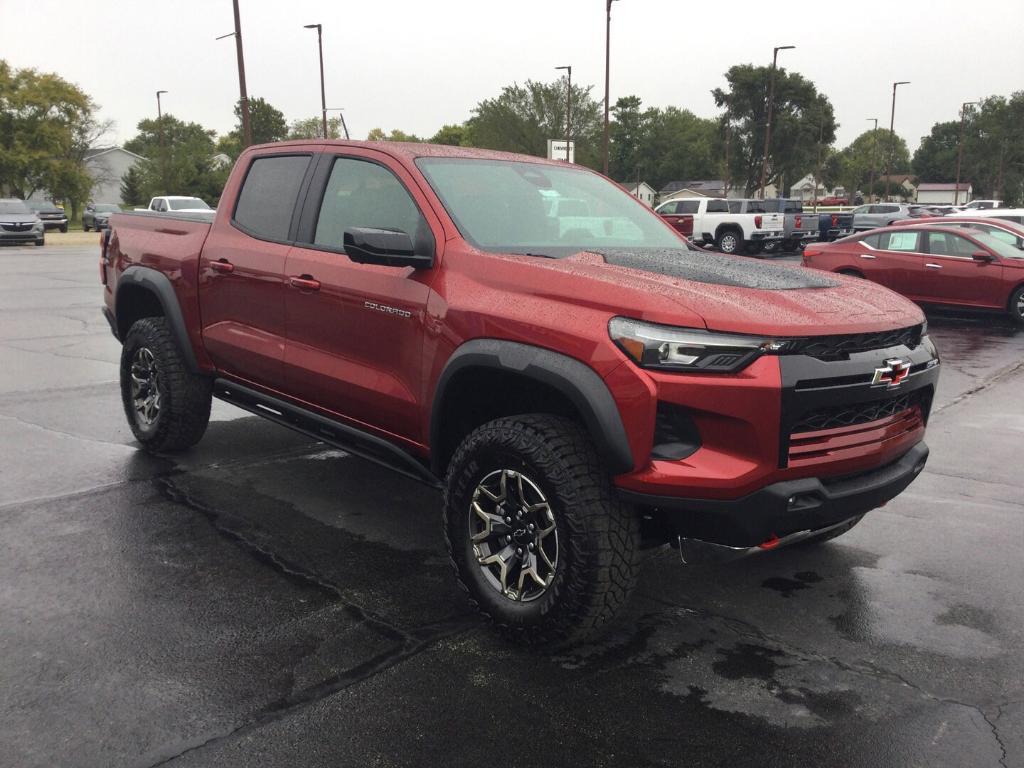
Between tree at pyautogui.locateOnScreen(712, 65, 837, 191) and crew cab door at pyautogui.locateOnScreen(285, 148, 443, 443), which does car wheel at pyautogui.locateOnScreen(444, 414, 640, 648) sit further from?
tree at pyautogui.locateOnScreen(712, 65, 837, 191)

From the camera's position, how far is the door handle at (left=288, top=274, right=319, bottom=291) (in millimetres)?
4324

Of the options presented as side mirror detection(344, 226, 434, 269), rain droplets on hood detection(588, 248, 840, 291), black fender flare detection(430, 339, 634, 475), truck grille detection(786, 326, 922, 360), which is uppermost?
side mirror detection(344, 226, 434, 269)

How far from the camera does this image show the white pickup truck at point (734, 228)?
27734 mm

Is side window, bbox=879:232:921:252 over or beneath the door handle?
beneath

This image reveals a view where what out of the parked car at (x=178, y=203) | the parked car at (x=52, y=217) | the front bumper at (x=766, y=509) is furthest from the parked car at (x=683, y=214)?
the parked car at (x=52, y=217)

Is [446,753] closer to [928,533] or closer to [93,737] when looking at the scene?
[93,737]

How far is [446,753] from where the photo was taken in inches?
108

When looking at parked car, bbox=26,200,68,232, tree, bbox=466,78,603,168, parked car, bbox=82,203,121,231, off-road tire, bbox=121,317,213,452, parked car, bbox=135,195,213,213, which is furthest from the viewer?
tree, bbox=466,78,603,168

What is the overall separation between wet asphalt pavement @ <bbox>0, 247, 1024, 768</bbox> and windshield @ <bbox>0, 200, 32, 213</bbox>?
31.1 m

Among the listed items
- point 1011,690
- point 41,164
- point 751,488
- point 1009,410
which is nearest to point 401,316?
point 751,488

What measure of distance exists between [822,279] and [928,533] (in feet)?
5.72

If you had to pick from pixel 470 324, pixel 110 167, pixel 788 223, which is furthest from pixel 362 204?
pixel 110 167

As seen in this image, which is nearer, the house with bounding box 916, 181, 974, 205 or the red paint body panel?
the red paint body panel

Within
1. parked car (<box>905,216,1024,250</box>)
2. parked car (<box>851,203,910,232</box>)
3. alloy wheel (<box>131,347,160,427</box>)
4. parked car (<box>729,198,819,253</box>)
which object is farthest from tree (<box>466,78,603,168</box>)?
alloy wheel (<box>131,347,160,427</box>)
